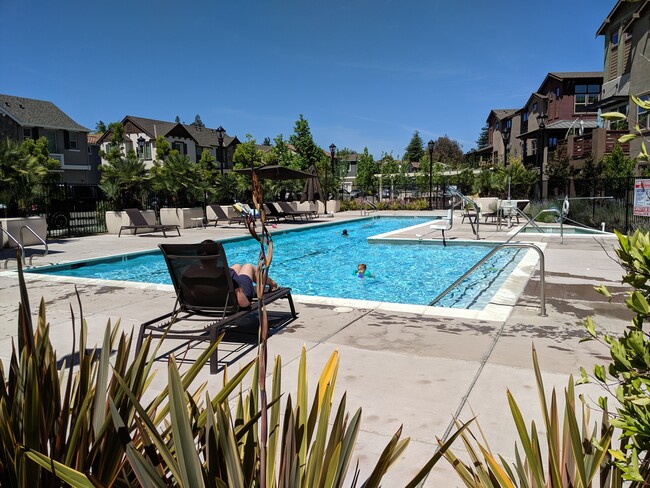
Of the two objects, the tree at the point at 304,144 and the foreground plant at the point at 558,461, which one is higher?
the tree at the point at 304,144

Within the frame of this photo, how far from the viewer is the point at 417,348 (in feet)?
14.9

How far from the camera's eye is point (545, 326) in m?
5.25

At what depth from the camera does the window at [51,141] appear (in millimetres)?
40438

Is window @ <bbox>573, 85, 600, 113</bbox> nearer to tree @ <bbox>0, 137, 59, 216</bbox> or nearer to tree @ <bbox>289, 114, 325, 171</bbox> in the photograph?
tree @ <bbox>289, 114, 325, 171</bbox>

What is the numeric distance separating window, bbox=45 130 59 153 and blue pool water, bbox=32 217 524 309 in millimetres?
32134

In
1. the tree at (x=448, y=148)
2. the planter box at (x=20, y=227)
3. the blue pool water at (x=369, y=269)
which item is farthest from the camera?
the tree at (x=448, y=148)

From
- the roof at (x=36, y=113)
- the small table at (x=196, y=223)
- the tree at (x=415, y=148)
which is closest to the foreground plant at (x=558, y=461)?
the small table at (x=196, y=223)

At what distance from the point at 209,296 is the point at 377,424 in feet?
7.35

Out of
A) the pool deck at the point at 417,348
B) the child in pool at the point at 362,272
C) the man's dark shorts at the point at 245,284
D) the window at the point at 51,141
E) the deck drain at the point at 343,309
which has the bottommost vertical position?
the child in pool at the point at 362,272

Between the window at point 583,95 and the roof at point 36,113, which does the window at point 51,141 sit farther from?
the window at point 583,95

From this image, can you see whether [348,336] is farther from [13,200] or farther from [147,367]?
[13,200]

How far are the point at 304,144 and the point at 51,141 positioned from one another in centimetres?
2096

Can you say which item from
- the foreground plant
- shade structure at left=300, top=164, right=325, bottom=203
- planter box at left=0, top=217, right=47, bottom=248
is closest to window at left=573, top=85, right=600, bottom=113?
shade structure at left=300, top=164, right=325, bottom=203

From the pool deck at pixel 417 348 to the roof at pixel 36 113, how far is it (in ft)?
120
